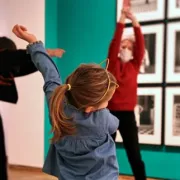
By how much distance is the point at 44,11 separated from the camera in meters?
2.84

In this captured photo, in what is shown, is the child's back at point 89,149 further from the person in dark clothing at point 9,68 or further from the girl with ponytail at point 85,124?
the person in dark clothing at point 9,68

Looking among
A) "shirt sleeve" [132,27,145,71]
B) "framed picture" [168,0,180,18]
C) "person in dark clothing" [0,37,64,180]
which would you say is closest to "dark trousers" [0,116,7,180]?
"person in dark clothing" [0,37,64,180]

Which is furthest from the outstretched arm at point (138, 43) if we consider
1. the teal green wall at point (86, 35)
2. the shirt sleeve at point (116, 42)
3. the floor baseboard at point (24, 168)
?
the floor baseboard at point (24, 168)

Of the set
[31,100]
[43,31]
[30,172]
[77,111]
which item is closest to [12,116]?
[31,100]

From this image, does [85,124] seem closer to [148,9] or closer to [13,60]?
[13,60]

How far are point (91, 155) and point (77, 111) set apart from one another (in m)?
0.15

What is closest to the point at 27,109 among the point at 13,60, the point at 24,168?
the point at 24,168

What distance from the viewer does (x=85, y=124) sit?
3.18 ft

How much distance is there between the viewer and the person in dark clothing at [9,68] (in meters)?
1.24

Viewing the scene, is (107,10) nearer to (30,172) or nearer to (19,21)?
(19,21)

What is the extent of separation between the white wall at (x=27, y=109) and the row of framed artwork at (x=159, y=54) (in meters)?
0.93

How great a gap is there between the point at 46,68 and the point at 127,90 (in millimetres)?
1026

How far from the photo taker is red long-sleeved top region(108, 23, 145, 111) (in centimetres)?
196

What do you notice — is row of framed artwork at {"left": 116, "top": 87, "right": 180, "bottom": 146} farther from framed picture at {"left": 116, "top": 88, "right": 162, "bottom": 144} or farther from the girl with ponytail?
the girl with ponytail
